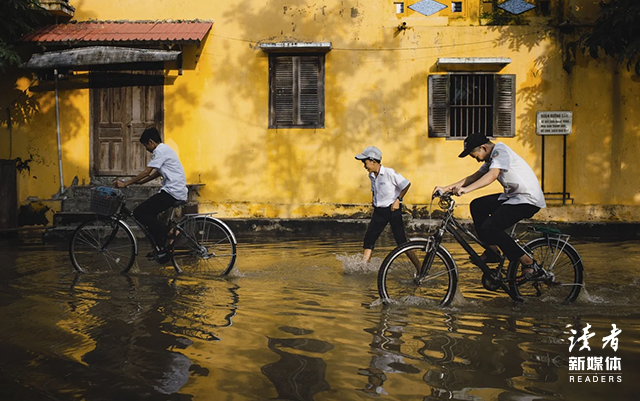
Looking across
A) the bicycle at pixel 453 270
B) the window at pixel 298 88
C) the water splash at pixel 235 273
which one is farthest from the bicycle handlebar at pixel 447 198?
the window at pixel 298 88

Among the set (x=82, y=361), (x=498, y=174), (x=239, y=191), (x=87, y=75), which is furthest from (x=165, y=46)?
(x=82, y=361)

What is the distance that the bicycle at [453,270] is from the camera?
20.0 feet

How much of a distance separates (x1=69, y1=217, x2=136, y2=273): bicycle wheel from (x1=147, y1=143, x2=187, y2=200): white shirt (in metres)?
0.76

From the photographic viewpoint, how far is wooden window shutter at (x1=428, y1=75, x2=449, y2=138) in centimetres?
1364

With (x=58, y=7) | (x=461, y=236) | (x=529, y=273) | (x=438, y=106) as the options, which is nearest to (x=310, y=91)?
(x=438, y=106)

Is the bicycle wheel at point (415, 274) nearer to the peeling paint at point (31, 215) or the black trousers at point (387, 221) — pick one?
the black trousers at point (387, 221)

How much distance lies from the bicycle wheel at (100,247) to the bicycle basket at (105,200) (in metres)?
0.15

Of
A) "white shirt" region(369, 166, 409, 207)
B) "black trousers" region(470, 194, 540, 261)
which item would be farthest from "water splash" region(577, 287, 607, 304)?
Result: "white shirt" region(369, 166, 409, 207)

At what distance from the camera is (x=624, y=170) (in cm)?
1349

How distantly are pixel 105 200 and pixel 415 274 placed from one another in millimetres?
4030

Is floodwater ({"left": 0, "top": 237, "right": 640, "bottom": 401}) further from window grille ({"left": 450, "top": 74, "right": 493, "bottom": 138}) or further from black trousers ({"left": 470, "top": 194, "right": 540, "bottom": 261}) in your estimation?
window grille ({"left": 450, "top": 74, "right": 493, "bottom": 138})

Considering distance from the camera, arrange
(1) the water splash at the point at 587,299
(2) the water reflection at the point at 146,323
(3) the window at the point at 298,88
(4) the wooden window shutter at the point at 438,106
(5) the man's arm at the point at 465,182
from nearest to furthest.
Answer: (2) the water reflection at the point at 146,323 < (5) the man's arm at the point at 465,182 < (1) the water splash at the point at 587,299 < (4) the wooden window shutter at the point at 438,106 < (3) the window at the point at 298,88

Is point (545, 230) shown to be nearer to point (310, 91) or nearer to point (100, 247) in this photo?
point (100, 247)

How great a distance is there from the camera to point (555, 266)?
20.8 ft
